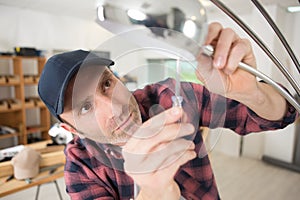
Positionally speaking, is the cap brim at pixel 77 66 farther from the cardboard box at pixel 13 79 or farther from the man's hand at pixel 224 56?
the cardboard box at pixel 13 79

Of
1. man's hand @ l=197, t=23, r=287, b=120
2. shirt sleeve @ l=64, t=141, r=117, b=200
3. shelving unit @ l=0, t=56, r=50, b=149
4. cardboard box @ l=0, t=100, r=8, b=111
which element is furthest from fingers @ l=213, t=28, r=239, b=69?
cardboard box @ l=0, t=100, r=8, b=111

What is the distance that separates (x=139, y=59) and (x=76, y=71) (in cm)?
10

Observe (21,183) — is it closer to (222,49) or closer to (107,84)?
(107,84)

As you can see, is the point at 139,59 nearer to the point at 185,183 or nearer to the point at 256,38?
the point at 256,38

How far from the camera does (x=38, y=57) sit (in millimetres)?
2459

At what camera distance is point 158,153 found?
0.26 metres

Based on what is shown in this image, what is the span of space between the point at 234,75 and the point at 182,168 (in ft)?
0.72

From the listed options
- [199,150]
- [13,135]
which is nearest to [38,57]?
[13,135]

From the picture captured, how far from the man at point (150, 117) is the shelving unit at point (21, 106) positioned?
6.81 feet

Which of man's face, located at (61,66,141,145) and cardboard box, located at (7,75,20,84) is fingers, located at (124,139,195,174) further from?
cardboard box, located at (7,75,20,84)

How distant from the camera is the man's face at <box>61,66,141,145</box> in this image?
13.0 inches

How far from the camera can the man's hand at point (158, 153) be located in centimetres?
25

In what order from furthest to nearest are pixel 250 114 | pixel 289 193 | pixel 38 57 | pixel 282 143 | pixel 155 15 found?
pixel 38 57
pixel 282 143
pixel 289 193
pixel 250 114
pixel 155 15

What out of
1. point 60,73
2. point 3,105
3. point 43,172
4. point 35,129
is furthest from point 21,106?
point 60,73
